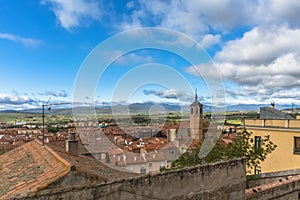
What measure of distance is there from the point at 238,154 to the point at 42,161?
10666 millimetres

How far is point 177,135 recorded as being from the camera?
24812 millimetres

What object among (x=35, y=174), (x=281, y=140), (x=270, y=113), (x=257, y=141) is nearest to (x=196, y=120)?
(x=270, y=113)

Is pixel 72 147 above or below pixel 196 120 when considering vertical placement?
above

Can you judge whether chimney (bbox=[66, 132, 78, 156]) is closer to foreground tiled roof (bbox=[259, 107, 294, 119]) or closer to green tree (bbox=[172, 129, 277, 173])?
green tree (bbox=[172, 129, 277, 173])

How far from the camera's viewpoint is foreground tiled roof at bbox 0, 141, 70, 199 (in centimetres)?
668

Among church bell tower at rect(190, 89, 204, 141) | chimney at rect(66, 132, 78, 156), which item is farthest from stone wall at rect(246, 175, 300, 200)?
church bell tower at rect(190, 89, 204, 141)

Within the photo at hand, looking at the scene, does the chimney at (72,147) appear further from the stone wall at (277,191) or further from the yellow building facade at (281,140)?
the yellow building facade at (281,140)

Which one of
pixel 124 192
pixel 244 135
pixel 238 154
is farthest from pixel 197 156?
pixel 124 192

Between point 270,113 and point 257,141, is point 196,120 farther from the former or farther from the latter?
point 257,141

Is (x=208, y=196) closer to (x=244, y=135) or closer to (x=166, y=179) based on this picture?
(x=166, y=179)

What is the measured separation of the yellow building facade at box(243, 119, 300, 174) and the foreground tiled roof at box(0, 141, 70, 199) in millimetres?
15543

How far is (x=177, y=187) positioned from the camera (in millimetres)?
6242

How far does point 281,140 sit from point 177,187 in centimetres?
1651

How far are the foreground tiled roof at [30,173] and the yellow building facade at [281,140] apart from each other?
15.5 metres
